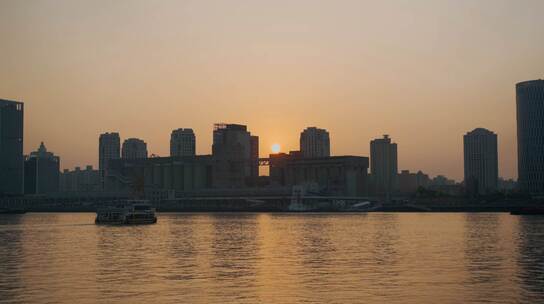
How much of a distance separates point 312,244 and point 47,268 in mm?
36106

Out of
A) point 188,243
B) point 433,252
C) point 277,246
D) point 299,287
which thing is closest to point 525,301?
point 299,287

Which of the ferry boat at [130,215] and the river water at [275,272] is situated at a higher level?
the ferry boat at [130,215]

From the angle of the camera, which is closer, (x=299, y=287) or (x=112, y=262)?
(x=299, y=287)

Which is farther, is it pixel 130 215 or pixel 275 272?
pixel 130 215

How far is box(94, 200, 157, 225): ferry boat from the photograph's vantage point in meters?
147

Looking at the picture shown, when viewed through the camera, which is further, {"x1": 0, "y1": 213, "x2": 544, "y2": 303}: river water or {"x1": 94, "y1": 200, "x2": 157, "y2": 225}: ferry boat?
{"x1": 94, "y1": 200, "x2": 157, "y2": 225}: ferry boat

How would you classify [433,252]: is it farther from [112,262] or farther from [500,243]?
[112,262]

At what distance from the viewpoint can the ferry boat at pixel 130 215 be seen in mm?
147375

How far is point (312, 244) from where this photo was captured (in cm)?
8544

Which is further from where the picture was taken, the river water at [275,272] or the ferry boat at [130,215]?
the ferry boat at [130,215]

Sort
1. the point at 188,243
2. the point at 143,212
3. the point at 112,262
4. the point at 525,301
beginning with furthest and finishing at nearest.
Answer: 1. the point at 143,212
2. the point at 188,243
3. the point at 112,262
4. the point at 525,301

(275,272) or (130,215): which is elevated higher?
(130,215)

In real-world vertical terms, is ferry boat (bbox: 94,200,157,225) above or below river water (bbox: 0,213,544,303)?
above

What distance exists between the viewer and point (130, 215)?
146625mm
